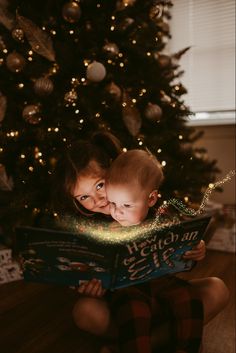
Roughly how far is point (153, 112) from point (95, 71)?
1.10ft

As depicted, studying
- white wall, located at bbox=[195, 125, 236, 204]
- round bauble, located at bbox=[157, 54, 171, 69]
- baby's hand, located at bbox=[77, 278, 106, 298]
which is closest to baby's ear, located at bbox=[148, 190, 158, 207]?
baby's hand, located at bbox=[77, 278, 106, 298]

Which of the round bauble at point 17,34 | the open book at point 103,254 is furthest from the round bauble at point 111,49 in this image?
the open book at point 103,254

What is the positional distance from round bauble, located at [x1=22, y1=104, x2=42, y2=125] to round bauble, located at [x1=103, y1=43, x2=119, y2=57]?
38cm

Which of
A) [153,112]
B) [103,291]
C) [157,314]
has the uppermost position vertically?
[153,112]

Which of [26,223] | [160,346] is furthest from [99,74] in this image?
[160,346]

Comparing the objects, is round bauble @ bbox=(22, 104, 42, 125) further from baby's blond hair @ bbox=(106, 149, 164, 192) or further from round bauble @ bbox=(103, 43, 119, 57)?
baby's blond hair @ bbox=(106, 149, 164, 192)

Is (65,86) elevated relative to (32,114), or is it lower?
elevated

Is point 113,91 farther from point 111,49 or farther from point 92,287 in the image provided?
point 92,287

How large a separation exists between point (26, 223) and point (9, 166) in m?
0.27

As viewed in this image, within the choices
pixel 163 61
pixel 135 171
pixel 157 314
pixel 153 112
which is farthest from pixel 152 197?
pixel 163 61

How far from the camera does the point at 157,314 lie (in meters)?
0.99

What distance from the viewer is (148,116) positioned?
1605mm

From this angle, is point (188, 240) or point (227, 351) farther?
point (227, 351)

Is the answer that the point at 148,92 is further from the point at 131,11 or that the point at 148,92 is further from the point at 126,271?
the point at 126,271
